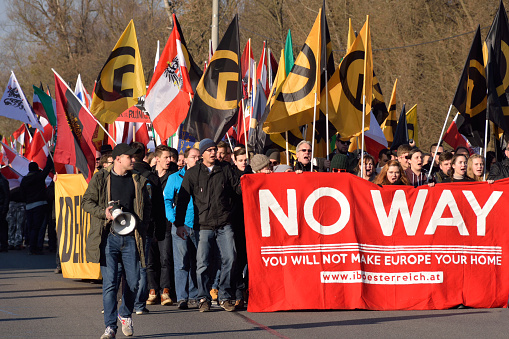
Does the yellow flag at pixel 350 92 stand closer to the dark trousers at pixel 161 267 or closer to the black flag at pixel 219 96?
the black flag at pixel 219 96

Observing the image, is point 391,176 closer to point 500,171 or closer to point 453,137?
point 500,171

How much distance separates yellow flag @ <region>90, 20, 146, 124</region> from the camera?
14.5 meters

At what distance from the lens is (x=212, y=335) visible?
8.26 metres

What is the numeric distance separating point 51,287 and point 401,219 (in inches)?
207

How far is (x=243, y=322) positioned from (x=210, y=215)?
1410 mm

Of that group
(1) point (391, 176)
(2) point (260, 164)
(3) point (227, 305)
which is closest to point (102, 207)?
(3) point (227, 305)

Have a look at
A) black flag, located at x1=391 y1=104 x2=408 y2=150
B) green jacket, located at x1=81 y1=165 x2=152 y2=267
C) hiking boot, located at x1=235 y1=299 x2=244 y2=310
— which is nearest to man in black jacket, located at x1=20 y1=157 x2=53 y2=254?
black flag, located at x1=391 y1=104 x2=408 y2=150

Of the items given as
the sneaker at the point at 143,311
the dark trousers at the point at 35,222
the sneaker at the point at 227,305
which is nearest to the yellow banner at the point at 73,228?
Answer: the sneaker at the point at 143,311

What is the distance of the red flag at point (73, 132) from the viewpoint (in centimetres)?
1370

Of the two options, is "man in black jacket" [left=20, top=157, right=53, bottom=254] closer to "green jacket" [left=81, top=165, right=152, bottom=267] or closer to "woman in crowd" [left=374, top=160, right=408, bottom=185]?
"woman in crowd" [left=374, top=160, right=408, bottom=185]

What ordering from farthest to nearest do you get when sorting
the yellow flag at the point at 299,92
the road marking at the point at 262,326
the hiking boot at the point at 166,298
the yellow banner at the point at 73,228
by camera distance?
the yellow banner at the point at 73,228, the yellow flag at the point at 299,92, the hiking boot at the point at 166,298, the road marking at the point at 262,326

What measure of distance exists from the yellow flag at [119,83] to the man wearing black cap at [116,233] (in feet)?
20.9

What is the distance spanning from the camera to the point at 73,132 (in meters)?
13.9

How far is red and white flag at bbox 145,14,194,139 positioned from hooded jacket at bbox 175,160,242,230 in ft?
13.3
